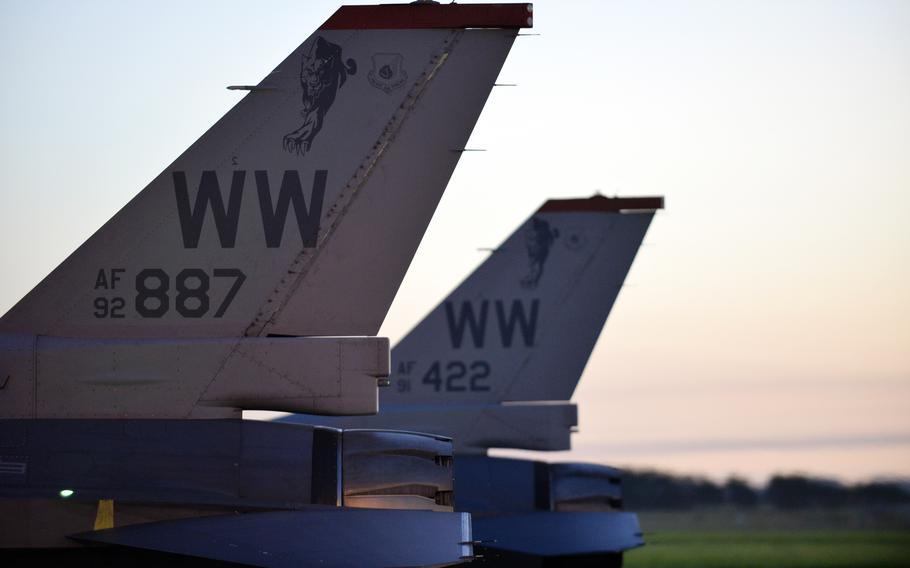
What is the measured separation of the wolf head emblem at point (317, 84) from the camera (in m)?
9.26

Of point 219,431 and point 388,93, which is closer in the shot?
point 219,431

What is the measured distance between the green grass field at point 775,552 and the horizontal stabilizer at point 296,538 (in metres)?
14.8

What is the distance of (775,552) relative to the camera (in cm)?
2584

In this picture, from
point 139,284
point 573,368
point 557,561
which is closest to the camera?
point 139,284

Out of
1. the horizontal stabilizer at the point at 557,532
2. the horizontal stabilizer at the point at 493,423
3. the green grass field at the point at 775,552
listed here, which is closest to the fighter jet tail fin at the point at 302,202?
the horizontal stabilizer at the point at 557,532

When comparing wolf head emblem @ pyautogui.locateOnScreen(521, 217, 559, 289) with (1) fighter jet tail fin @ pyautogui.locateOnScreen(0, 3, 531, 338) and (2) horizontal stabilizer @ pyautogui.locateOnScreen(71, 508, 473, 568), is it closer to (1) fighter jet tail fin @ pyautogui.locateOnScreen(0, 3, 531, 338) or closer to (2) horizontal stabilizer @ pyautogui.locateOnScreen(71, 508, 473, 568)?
(1) fighter jet tail fin @ pyautogui.locateOnScreen(0, 3, 531, 338)

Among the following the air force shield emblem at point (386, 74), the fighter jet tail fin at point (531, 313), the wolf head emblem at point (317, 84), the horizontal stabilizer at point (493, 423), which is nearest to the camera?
the wolf head emblem at point (317, 84)

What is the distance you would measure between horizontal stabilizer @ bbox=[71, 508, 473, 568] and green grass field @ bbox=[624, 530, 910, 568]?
14759mm

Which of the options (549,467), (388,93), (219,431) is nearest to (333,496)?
(219,431)

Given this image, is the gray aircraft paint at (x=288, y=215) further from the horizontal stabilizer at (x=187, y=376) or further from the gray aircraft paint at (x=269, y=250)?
the horizontal stabilizer at (x=187, y=376)

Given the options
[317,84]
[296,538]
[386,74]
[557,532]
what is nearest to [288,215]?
[317,84]

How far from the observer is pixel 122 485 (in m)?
8.45

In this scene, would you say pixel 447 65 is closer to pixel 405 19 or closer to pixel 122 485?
pixel 405 19

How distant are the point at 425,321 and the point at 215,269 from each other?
841 centimetres
